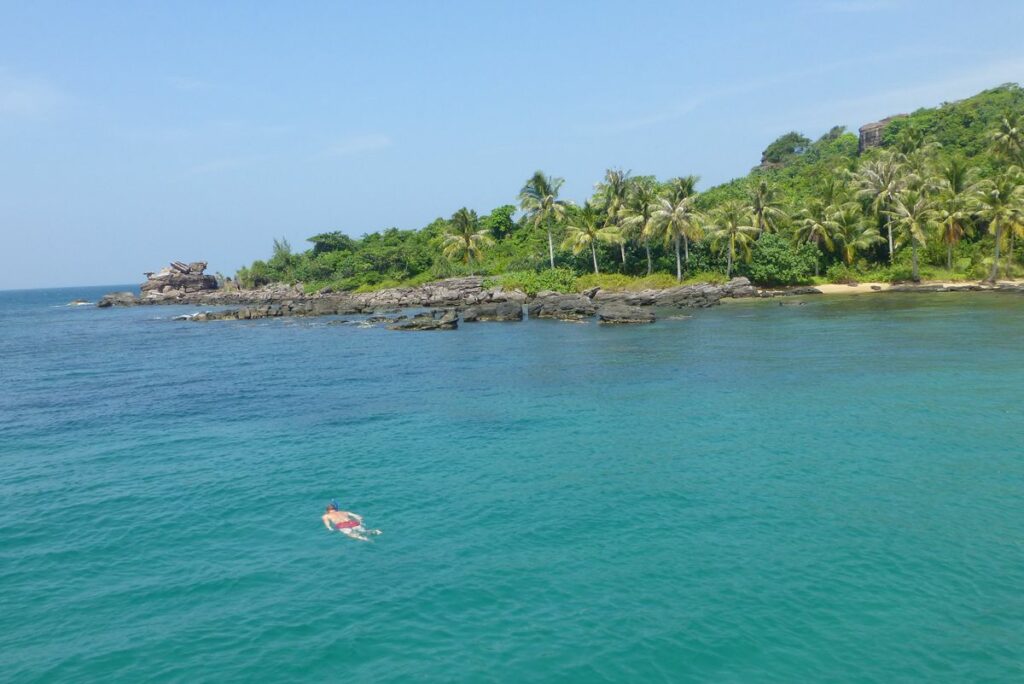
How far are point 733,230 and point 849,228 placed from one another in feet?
47.4

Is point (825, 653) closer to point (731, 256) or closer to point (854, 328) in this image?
point (854, 328)

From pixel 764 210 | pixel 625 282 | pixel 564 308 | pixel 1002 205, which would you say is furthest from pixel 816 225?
pixel 564 308

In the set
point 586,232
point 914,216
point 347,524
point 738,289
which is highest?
point 586,232

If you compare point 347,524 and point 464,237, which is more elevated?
point 464,237

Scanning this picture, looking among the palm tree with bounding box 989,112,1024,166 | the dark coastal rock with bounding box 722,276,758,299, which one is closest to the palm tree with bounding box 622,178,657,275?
the dark coastal rock with bounding box 722,276,758,299

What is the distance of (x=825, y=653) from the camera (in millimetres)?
12102

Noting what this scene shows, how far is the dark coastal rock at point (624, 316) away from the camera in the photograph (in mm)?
61000

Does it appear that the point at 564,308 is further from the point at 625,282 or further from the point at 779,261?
the point at 779,261

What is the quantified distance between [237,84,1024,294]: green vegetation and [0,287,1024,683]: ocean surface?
40941mm

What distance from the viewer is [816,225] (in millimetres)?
77438

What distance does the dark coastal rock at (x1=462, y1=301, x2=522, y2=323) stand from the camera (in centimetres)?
6881

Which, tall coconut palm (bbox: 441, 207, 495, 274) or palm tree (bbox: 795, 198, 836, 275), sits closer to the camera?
palm tree (bbox: 795, 198, 836, 275)

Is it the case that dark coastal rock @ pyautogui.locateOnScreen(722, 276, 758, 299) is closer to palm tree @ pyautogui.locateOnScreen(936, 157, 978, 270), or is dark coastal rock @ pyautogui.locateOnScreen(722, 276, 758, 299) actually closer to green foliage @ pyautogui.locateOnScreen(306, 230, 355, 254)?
palm tree @ pyautogui.locateOnScreen(936, 157, 978, 270)

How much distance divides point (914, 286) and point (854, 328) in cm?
2998
